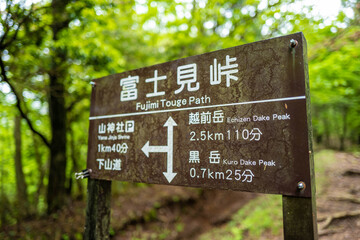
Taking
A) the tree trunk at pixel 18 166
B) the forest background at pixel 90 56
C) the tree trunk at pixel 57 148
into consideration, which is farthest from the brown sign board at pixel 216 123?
the tree trunk at pixel 18 166

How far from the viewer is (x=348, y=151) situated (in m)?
4.86

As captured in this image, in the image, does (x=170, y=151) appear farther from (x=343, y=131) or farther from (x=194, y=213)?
(x=194, y=213)

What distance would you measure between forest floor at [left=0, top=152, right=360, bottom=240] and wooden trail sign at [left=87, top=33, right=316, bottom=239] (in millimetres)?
2746

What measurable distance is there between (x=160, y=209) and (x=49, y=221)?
9.22 feet

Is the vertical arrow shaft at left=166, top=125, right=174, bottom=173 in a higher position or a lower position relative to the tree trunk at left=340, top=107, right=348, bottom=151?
lower

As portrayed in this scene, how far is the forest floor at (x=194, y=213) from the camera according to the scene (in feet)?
12.2

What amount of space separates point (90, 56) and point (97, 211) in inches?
134

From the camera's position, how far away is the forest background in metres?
3.74

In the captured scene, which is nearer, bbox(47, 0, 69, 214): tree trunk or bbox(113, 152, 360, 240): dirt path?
bbox(113, 152, 360, 240): dirt path

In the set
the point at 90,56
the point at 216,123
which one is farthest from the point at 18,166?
the point at 216,123

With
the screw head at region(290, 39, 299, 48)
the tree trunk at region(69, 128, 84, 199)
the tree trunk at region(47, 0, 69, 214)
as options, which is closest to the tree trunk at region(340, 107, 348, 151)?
the screw head at region(290, 39, 299, 48)

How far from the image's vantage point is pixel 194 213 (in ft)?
21.5

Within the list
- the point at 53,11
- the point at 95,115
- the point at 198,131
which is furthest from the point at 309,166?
the point at 53,11

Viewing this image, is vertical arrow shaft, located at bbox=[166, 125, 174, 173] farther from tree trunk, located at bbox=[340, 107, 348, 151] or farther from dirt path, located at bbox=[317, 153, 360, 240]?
tree trunk, located at bbox=[340, 107, 348, 151]
